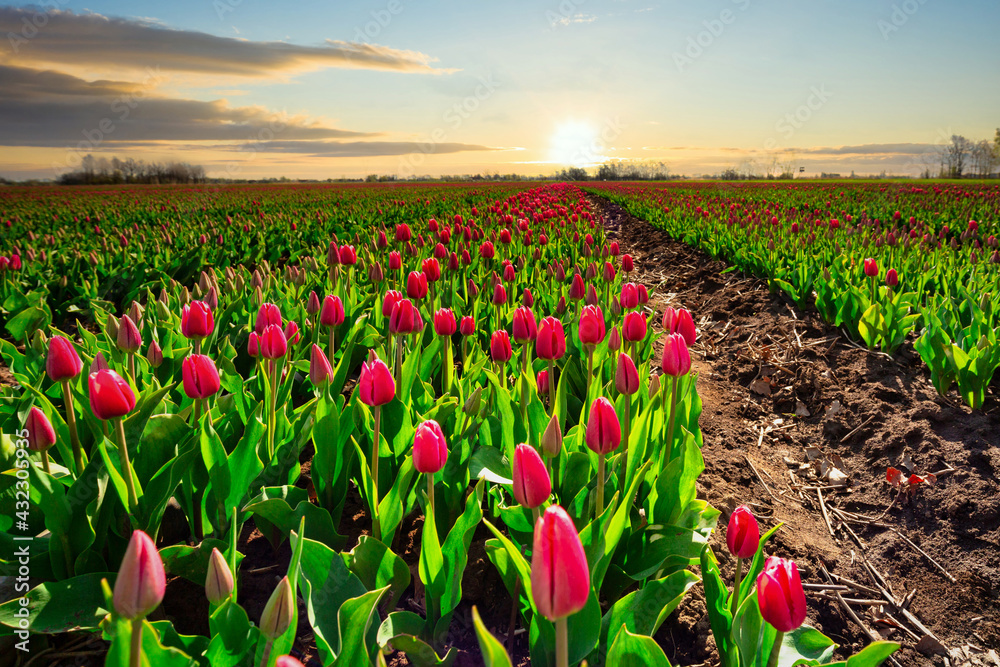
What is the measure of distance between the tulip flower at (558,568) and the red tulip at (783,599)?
47 cm

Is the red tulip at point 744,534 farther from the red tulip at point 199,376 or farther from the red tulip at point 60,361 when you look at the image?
the red tulip at point 60,361

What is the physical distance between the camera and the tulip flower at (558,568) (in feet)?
2.49

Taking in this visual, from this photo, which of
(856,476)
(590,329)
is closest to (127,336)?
(590,329)

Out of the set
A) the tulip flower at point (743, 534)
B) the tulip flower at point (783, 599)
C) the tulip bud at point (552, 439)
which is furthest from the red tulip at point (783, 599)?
the tulip bud at point (552, 439)

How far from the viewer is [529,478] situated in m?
1.20

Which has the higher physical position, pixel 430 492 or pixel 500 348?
pixel 500 348

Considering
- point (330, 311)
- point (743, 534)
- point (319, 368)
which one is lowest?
point (743, 534)

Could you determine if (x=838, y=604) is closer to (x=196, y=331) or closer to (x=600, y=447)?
(x=600, y=447)

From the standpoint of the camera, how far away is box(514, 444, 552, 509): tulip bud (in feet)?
3.91

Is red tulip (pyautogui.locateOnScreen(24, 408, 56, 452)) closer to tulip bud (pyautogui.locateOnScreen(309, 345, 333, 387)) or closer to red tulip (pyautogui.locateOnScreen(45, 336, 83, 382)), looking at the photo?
red tulip (pyautogui.locateOnScreen(45, 336, 83, 382))

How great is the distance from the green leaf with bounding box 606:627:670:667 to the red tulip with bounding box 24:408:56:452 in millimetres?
1557

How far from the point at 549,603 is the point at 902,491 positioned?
276cm

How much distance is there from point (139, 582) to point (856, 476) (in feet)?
10.8

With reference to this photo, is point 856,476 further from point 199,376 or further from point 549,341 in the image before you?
point 199,376
